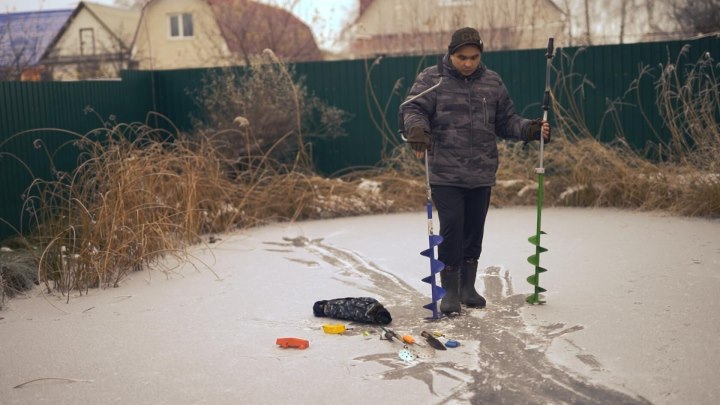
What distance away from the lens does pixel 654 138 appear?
9820mm

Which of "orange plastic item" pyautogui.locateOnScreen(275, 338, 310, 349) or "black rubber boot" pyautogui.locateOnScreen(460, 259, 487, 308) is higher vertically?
"black rubber boot" pyautogui.locateOnScreen(460, 259, 487, 308)

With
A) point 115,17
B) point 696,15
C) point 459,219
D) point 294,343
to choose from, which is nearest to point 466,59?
point 459,219

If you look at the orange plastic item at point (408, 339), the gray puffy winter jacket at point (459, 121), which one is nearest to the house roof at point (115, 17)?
the gray puffy winter jacket at point (459, 121)

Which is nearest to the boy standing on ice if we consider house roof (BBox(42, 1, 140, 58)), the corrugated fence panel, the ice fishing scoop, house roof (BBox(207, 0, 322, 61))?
the ice fishing scoop

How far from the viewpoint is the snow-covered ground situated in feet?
11.4

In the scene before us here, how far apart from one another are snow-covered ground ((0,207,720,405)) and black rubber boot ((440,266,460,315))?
0.36 ft

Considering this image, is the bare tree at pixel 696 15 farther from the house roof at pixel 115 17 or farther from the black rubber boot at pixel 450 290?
the house roof at pixel 115 17

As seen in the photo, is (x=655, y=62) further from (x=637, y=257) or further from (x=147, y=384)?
(x=147, y=384)

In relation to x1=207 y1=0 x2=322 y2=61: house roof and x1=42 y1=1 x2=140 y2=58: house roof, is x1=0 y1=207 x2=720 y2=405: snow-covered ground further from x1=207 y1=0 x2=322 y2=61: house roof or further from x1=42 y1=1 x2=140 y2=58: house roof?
x1=42 y1=1 x2=140 y2=58: house roof

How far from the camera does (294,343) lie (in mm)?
4070

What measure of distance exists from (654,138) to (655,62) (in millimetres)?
984

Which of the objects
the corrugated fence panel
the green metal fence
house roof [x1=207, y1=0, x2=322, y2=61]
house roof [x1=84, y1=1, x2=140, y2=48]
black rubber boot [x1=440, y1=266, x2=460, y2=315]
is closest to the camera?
black rubber boot [x1=440, y1=266, x2=460, y2=315]

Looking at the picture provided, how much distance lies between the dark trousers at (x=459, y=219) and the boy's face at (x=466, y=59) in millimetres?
738

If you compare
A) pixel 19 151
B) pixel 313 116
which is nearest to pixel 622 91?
pixel 313 116
